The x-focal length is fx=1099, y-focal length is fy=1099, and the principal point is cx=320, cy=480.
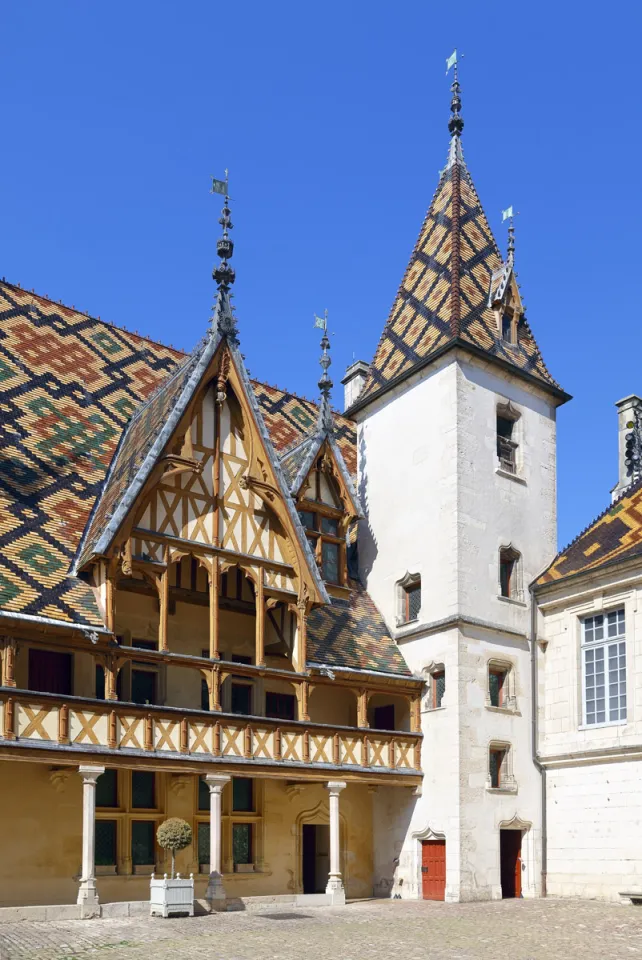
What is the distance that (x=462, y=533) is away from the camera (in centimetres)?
2145

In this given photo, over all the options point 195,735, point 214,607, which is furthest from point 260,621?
point 195,735

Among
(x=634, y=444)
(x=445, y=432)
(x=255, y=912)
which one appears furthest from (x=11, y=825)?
(x=634, y=444)

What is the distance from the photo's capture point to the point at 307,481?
22438mm

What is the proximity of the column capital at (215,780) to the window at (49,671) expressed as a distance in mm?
2640

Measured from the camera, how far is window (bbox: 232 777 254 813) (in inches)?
790

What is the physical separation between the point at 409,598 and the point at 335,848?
550 centimetres

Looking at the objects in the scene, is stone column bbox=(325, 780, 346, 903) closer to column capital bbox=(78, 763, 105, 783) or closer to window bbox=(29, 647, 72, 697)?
column capital bbox=(78, 763, 105, 783)

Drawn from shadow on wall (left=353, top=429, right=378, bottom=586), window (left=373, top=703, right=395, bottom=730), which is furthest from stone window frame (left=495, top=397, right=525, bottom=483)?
window (left=373, top=703, right=395, bottom=730)

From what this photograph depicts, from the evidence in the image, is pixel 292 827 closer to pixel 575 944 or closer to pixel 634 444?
pixel 575 944

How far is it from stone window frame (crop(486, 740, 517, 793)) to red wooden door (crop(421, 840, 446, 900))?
5.02 ft

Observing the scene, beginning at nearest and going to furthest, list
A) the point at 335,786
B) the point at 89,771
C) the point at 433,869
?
the point at 89,771 → the point at 335,786 → the point at 433,869

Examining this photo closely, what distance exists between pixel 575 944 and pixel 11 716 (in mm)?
8070

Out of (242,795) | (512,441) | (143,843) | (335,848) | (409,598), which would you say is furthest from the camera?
(512,441)

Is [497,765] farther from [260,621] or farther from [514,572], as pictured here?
[260,621]
